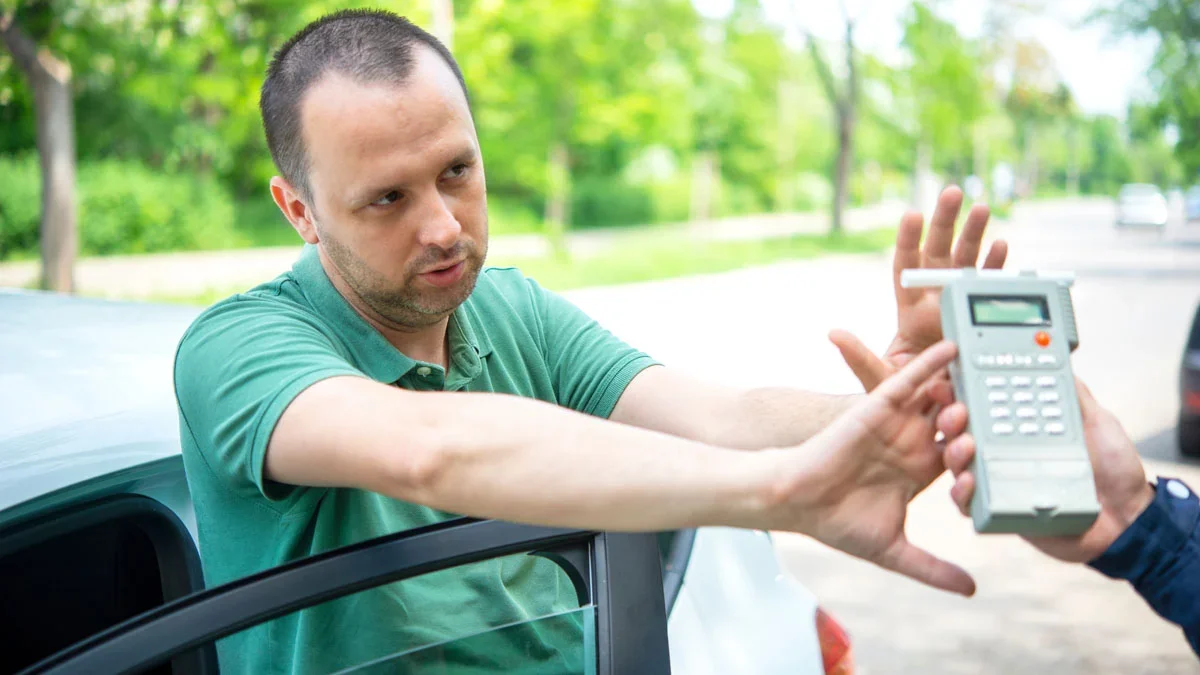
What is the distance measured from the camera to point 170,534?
6.24 feet

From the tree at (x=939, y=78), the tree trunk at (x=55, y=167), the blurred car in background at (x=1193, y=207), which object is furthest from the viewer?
the blurred car in background at (x=1193, y=207)

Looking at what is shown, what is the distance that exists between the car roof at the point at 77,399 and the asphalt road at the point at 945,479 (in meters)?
1.04

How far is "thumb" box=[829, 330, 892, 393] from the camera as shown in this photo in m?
1.46

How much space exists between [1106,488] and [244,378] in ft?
3.62

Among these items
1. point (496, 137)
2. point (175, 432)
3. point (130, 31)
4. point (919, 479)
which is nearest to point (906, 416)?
point (919, 479)

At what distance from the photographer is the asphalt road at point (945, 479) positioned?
4.17m

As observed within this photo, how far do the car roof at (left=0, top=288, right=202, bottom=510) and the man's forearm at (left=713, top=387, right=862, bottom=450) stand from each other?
892 millimetres

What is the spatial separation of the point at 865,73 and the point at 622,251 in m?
8.66

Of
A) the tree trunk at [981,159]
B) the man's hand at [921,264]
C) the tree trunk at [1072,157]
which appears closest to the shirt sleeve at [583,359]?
the man's hand at [921,264]

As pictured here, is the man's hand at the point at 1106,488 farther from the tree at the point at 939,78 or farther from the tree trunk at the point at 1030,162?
the tree trunk at the point at 1030,162

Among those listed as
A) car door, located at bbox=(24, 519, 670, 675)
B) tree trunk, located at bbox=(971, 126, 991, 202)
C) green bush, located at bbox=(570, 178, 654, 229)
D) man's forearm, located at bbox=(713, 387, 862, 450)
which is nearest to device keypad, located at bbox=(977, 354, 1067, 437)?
man's forearm, located at bbox=(713, 387, 862, 450)

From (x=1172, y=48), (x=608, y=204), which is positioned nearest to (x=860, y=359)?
(x=608, y=204)

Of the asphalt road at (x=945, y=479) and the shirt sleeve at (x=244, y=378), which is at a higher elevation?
the shirt sleeve at (x=244, y=378)

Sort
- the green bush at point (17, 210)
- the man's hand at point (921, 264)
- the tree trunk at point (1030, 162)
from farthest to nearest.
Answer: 1. the tree trunk at point (1030, 162)
2. the green bush at point (17, 210)
3. the man's hand at point (921, 264)
